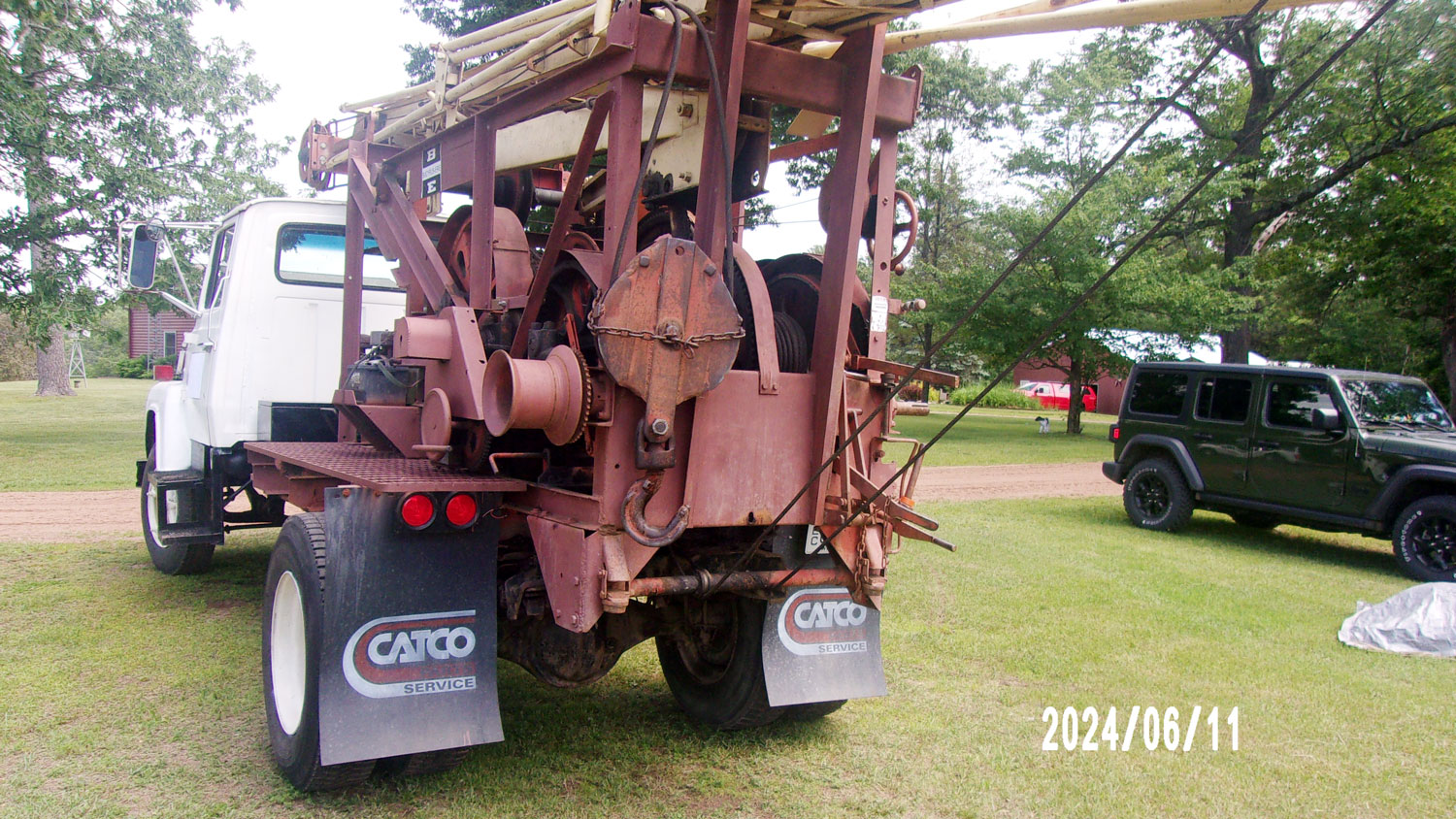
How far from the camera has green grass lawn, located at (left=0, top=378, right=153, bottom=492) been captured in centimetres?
1270

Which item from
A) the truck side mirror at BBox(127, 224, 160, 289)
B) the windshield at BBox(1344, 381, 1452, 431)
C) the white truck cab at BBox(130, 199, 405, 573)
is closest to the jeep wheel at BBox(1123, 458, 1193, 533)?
the windshield at BBox(1344, 381, 1452, 431)

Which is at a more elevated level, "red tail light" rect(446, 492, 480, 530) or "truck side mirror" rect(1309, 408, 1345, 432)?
"truck side mirror" rect(1309, 408, 1345, 432)

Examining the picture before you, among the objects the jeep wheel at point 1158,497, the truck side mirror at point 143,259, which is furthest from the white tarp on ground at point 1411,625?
the truck side mirror at point 143,259

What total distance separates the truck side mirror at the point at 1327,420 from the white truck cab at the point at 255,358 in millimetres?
8502

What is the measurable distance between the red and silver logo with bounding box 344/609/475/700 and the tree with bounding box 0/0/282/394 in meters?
13.4

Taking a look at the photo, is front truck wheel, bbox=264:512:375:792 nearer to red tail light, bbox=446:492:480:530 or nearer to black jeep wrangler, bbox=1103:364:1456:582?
red tail light, bbox=446:492:480:530

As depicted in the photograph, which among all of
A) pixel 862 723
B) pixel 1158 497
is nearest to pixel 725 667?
pixel 862 723

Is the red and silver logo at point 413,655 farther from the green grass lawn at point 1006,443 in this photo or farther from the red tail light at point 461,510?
the green grass lawn at point 1006,443

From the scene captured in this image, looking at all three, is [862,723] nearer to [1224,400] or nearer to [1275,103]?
[1224,400]

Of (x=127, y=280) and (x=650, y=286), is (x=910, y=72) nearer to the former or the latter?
(x=650, y=286)

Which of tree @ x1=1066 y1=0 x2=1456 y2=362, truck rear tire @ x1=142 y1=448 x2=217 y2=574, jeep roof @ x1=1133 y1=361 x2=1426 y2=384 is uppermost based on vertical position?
tree @ x1=1066 y1=0 x2=1456 y2=362

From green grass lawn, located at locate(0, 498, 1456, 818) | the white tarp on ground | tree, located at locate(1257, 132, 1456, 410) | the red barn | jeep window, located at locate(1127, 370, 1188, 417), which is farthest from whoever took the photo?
tree, located at locate(1257, 132, 1456, 410)

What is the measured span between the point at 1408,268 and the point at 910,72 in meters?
18.6

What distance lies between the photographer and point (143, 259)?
689 centimetres
